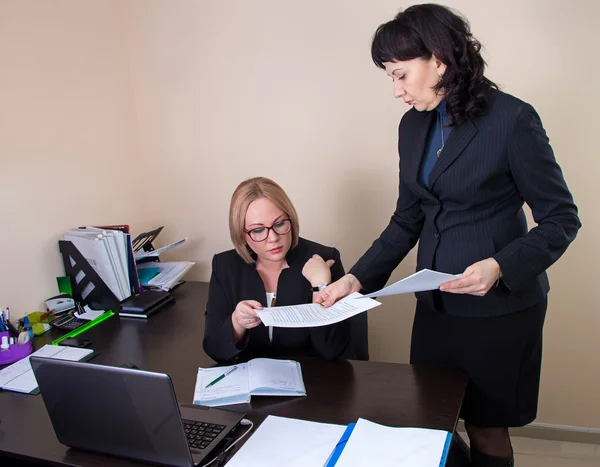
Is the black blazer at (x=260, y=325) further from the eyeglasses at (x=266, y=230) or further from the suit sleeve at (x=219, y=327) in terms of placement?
the eyeglasses at (x=266, y=230)

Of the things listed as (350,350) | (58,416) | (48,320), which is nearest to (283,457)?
(58,416)

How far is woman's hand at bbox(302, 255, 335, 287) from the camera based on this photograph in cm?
164

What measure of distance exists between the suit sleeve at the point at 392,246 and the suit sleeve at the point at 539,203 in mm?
369

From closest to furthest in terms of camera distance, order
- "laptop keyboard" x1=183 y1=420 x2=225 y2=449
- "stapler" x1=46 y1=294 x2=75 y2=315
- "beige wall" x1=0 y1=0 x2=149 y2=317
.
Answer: "laptop keyboard" x1=183 y1=420 x2=225 y2=449
"beige wall" x1=0 y1=0 x2=149 y2=317
"stapler" x1=46 y1=294 x2=75 y2=315

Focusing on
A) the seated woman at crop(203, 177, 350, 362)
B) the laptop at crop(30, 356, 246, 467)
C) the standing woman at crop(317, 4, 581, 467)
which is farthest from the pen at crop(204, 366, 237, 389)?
the standing woman at crop(317, 4, 581, 467)

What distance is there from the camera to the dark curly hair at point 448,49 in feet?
4.36

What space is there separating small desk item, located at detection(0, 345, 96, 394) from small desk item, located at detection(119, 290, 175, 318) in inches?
14.1

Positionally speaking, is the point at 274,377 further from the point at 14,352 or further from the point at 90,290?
the point at 90,290

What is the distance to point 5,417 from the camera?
141 cm

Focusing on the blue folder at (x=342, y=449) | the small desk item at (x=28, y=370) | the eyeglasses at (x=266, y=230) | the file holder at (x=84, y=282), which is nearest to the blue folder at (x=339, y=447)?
the blue folder at (x=342, y=449)

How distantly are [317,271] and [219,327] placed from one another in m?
0.35

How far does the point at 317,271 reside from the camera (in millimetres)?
1664

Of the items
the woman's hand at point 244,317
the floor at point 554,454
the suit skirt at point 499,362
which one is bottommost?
the floor at point 554,454

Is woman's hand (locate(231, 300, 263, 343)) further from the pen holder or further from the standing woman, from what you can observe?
the pen holder
